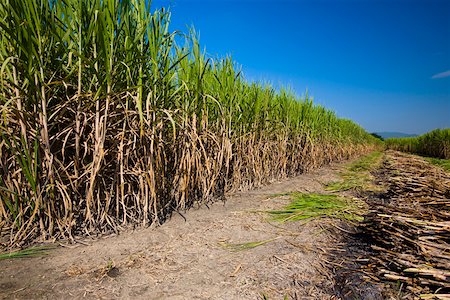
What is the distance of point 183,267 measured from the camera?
134 cm

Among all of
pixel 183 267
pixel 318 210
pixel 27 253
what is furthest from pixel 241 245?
pixel 27 253

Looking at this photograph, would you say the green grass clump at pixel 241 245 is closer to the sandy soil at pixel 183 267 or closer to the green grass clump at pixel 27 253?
the sandy soil at pixel 183 267

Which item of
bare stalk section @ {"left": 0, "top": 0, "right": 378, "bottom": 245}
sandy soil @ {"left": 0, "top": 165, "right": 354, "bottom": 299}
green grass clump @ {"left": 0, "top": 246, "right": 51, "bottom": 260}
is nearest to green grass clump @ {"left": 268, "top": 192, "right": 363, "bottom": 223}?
sandy soil @ {"left": 0, "top": 165, "right": 354, "bottom": 299}

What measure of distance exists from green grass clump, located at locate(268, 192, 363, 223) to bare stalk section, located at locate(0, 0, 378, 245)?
0.79 m

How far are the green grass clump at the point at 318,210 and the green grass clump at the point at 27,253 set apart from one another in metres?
1.67

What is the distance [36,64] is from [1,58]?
229mm

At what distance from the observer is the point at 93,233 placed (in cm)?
165

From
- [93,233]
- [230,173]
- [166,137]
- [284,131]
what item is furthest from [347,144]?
[93,233]

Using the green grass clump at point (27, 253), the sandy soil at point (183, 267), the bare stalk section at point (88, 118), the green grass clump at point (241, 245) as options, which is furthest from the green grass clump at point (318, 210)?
the green grass clump at point (27, 253)

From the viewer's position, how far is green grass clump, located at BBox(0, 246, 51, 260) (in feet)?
4.33

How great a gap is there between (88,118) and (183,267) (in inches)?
43.2

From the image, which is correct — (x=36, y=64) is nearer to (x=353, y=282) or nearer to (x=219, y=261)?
(x=219, y=261)

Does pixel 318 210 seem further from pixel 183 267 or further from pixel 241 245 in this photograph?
pixel 183 267

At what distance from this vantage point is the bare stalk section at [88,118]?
1.38m
